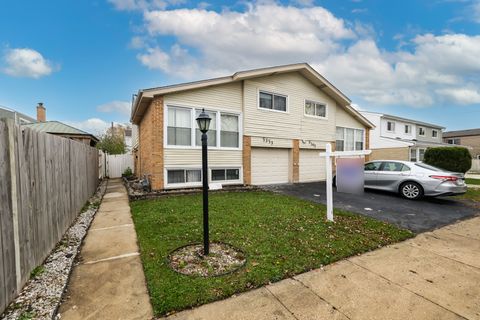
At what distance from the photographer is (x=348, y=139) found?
1591 cm

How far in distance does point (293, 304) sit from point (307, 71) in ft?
41.0

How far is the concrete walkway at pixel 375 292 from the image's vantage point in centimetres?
256

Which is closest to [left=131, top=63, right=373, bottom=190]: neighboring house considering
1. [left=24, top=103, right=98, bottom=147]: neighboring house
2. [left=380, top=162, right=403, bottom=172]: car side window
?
[left=380, top=162, right=403, bottom=172]: car side window

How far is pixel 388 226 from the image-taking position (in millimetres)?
5652

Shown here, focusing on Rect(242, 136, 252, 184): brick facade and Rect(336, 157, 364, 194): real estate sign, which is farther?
Rect(242, 136, 252, 184): brick facade

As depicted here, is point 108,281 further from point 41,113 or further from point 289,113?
point 41,113

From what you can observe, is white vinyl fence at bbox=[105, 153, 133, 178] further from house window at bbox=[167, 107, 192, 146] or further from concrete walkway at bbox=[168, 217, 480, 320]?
concrete walkway at bbox=[168, 217, 480, 320]

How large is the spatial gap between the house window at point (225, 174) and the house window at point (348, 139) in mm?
7811

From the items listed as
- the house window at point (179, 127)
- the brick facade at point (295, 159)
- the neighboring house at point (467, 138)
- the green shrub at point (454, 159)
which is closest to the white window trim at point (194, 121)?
the house window at point (179, 127)

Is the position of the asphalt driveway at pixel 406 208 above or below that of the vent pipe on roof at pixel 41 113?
below

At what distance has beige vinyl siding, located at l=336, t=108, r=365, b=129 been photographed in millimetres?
15375

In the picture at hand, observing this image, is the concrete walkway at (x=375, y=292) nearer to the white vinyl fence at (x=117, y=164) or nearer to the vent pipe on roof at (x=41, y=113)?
the white vinyl fence at (x=117, y=164)

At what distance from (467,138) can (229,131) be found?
48.6 m

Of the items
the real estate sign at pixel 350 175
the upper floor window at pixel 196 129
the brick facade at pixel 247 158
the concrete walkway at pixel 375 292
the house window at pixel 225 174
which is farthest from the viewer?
the brick facade at pixel 247 158
